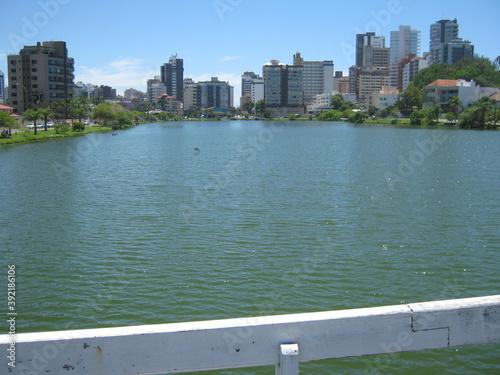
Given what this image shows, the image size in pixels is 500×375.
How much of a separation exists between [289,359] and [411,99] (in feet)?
438

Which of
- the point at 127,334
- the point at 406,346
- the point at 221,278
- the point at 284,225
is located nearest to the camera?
the point at 127,334

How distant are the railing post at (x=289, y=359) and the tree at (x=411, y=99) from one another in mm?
133151

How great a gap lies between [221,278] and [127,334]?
29.9 ft

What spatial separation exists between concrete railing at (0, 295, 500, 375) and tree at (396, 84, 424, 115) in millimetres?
132583

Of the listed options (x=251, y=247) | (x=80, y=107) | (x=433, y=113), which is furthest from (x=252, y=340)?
(x=433, y=113)

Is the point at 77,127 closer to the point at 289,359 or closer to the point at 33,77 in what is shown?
the point at 33,77

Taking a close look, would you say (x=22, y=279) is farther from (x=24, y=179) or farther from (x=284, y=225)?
(x=24, y=179)

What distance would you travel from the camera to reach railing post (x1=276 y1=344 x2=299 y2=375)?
11.7 feet

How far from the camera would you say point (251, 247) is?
15.2m

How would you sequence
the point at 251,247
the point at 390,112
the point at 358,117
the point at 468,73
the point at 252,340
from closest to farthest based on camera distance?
the point at 252,340 < the point at 251,247 < the point at 390,112 < the point at 468,73 < the point at 358,117

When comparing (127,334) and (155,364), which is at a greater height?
(127,334)

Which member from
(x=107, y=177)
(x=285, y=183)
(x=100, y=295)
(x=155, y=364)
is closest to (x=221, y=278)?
(x=100, y=295)

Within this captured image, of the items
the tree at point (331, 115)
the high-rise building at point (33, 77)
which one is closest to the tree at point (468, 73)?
the tree at point (331, 115)

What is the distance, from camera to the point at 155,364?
3.56 metres
